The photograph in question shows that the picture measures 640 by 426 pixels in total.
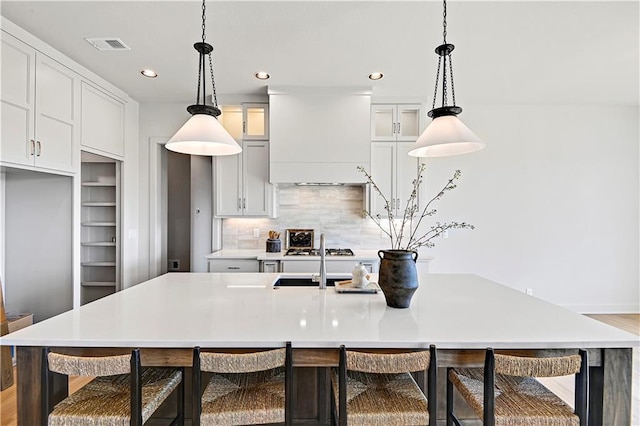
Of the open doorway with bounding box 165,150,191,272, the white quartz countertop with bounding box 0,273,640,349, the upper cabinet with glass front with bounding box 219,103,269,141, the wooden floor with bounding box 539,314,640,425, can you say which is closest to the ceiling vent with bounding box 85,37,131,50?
the upper cabinet with glass front with bounding box 219,103,269,141

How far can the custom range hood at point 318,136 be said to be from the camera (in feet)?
12.3

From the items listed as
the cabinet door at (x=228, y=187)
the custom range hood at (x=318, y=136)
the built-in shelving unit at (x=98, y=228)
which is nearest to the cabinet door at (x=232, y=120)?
the cabinet door at (x=228, y=187)

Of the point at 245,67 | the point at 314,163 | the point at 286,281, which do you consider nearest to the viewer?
the point at 286,281

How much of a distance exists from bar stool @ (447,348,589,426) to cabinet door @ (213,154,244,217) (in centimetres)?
311

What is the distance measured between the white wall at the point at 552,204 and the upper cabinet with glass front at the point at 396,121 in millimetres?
583

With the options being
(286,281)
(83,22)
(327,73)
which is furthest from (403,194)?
(83,22)

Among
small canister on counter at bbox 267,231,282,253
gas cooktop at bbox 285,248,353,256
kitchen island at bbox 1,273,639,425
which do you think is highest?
small canister on counter at bbox 267,231,282,253

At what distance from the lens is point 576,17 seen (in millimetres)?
2400

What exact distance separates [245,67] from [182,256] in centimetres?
370

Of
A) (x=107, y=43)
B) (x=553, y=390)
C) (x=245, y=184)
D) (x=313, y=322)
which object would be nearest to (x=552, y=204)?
(x=553, y=390)

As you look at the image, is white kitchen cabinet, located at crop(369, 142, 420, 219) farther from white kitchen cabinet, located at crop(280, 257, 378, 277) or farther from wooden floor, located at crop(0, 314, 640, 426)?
wooden floor, located at crop(0, 314, 640, 426)

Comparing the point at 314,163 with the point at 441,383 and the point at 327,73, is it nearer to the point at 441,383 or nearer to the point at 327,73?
the point at 327,73

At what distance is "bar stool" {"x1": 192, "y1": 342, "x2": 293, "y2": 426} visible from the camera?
126 centimetres

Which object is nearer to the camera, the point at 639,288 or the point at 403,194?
the point at 403,194
